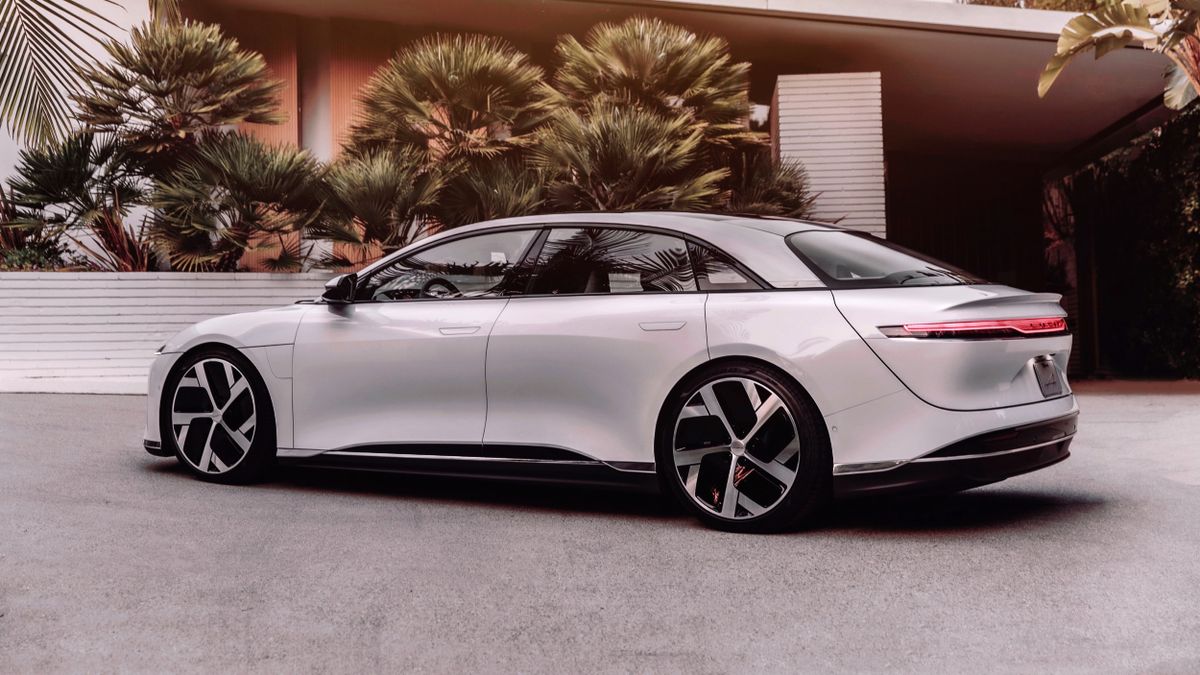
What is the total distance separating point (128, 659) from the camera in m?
3.32

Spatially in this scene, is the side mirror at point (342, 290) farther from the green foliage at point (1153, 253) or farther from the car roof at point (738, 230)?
the green foliage at point (1153, 253)

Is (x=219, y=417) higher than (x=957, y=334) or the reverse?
the reverse

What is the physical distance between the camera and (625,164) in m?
11.7

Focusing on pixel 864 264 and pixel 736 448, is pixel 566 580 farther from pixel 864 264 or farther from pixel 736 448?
pixel 864 264

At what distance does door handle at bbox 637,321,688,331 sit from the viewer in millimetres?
5016

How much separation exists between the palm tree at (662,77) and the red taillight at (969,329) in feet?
26.4

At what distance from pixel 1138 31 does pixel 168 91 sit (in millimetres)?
10419

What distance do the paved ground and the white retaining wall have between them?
6.17m

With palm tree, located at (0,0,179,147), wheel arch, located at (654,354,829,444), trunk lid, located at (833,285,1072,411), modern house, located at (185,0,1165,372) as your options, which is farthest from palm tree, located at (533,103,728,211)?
trunk lid, located at (833,285,1072,411)

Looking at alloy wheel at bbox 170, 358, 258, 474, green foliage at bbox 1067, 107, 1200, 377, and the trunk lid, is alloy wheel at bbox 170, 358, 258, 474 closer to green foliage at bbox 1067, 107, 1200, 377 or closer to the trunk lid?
the trunk lid

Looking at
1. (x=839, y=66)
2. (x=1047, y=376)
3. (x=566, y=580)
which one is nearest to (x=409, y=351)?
(x=566, y=580)

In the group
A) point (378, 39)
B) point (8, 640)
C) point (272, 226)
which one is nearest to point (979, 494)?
point (8, 640)

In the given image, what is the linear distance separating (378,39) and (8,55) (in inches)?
357

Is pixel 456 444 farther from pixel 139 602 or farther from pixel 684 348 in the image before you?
pixel 139 602
